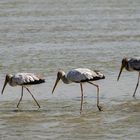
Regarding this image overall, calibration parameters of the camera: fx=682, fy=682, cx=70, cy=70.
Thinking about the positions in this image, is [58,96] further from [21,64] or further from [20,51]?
[20,51]

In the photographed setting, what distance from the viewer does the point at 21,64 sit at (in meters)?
20.1

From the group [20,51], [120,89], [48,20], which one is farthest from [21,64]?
[48,20]

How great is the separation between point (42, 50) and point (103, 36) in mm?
4140

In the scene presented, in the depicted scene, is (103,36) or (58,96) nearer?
(58,96)

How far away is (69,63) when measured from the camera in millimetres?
19984

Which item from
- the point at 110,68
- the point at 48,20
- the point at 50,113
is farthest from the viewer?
the point at 48,20

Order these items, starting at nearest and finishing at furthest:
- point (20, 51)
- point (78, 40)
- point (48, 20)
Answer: point (20, 51) < point (78, 40) < point (48, 20)

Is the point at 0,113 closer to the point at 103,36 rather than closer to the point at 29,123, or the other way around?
the point at 29,123

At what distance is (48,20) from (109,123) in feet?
66.3

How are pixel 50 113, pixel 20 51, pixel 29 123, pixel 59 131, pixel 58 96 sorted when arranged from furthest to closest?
pixel 20 51, pixel 58 96, pixel 50 113, pixel 29 123, pixel 59 131

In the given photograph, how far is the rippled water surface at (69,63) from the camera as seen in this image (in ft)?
41.1

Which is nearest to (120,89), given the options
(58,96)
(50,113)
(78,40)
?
(58,96)

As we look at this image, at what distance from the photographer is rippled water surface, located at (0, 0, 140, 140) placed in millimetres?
12531

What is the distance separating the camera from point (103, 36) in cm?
2633
